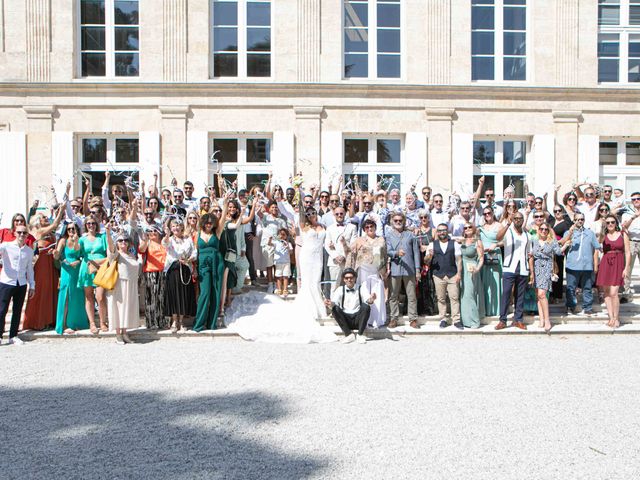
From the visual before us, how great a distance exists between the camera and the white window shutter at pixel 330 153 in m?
16.5

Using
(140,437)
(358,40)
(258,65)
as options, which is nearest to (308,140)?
(258,65)

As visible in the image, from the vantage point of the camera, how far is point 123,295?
9.05 m

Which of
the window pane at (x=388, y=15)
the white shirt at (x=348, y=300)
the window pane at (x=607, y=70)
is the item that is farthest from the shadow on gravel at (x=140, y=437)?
the window pane at (x=607, y=70)

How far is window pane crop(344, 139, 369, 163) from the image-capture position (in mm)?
16969

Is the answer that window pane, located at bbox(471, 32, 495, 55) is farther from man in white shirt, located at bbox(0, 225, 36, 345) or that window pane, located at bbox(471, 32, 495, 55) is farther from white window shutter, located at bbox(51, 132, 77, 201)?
man in white shirt, located at bbox(0, 225, 36, 345)

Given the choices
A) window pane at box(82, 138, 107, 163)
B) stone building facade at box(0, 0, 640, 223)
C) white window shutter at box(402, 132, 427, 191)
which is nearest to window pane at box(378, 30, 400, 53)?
stone building facade at box(0, 0, 640, 223)

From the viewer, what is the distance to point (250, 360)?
7.75 metres

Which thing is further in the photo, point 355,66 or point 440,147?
point 355,66

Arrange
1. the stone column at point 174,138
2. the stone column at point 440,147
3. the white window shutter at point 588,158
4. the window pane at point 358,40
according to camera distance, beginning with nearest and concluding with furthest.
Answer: the stone column at point 174,138, the stone column at point 440,147, the white window shutter at point 588,158, the window pane at point 358,40

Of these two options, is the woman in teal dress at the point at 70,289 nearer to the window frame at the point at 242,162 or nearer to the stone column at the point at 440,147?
the window frame at the point at 242,162

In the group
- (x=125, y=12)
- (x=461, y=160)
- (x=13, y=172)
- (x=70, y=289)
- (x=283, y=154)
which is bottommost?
(x=70, y=289)

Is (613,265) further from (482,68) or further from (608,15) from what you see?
(608,15)

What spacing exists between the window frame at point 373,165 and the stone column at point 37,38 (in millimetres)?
8126

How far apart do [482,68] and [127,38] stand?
32.2ft
